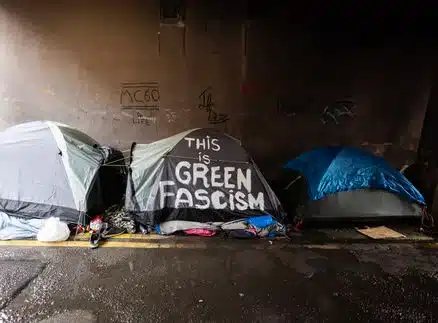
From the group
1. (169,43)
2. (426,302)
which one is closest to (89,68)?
(169,43)

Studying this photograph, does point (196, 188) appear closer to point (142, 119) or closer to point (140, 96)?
point (142, 119)

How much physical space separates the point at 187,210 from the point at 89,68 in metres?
4.46

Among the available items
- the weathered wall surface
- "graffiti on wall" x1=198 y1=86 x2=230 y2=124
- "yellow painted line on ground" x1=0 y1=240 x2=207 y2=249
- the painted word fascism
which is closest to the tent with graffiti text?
the painted word fascism

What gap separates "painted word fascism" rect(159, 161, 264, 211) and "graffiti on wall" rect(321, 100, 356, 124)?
3.65 meters

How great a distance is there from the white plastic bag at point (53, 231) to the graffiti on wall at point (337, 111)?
6008mm

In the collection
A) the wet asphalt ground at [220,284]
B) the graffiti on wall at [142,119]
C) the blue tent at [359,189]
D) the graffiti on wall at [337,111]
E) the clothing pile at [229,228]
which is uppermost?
the graffiti on wall at [337,111]

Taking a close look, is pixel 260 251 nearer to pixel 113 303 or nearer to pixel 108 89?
pixel 113 303

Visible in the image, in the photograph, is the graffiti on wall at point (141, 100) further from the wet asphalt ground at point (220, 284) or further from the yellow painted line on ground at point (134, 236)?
the wet asphalt ground at point (220, 284)

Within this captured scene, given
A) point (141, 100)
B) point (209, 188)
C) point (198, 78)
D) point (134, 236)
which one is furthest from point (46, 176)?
point (198, 78)

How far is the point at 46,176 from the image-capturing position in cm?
446

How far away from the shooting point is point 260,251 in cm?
426

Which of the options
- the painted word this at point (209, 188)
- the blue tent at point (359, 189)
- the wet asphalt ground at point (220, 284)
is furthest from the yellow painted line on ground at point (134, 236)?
the blue tent at point (359, 189)

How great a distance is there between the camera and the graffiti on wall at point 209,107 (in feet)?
23.5

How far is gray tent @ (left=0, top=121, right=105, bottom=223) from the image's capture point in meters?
4.38
